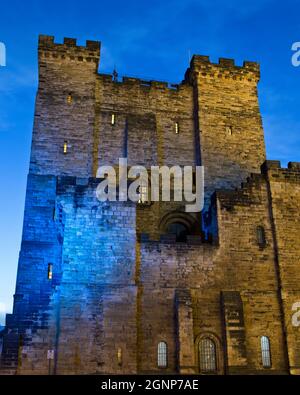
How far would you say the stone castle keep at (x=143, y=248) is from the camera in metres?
19.0

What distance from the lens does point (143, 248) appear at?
20.6 metres

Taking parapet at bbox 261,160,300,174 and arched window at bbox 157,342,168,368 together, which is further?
parapet at bbox 261,160,300,174

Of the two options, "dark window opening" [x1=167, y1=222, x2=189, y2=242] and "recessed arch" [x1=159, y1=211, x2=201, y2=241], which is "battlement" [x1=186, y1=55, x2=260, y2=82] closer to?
"recessed arch" [x1=159, y1=211, x2=201, y2=241]

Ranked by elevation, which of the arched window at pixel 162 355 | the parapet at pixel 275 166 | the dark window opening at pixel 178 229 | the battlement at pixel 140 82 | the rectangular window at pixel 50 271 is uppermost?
the battlement at pixel 140 82

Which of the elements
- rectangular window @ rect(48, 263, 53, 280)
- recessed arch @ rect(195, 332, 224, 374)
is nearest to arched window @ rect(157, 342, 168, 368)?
recessed arch @ rect(195, 332, 224, 374)

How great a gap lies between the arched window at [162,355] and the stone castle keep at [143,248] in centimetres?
4

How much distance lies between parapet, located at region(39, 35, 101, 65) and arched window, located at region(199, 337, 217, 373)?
1780cm

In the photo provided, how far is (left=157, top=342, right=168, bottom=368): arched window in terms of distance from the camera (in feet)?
63.0

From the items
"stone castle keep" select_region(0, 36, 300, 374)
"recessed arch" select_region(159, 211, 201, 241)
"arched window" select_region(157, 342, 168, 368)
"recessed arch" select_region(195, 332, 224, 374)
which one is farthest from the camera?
"recessed arch" select_region(159, 211, 201, 241)

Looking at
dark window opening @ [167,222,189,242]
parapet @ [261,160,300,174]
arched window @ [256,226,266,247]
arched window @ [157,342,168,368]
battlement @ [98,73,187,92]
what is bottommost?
arched window @ [157,342,168,368]

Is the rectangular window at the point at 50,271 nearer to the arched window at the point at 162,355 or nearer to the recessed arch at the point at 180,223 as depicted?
the arched window at the point at 162,355
